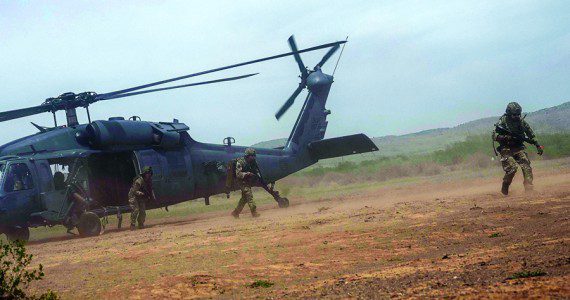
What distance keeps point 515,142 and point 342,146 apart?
247 inches

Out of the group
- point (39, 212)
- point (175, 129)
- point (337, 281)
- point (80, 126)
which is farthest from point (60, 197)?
point (337, 281)

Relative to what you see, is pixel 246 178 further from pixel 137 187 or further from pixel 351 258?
pixel 351 258

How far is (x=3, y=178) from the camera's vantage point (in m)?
13.3

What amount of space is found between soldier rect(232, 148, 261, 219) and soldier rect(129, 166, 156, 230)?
221 centimetres

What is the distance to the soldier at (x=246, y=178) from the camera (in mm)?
15727

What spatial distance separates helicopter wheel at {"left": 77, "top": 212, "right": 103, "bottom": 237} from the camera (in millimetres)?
14422

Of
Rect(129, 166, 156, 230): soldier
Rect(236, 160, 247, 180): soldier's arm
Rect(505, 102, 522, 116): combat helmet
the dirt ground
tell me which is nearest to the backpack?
Rect(236, 160, 247, 180): soldier's arm

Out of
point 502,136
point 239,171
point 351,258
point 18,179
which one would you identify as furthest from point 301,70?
point 351,258

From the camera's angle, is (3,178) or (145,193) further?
(145,193)

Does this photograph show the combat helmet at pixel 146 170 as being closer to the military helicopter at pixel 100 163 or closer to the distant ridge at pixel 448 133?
the military helicopter at pixel 100 163

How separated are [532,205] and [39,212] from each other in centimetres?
1026

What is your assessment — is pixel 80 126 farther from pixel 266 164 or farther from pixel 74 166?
pixel 266 164

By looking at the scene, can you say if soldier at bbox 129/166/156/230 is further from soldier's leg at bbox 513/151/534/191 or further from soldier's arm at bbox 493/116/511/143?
soldier's leg at bbox 513/151/534/191

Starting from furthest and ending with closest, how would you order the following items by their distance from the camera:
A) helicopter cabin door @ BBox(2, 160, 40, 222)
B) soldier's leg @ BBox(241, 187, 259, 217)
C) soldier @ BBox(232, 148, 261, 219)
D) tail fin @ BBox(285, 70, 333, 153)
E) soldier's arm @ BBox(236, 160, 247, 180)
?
tail fin @ BBox(285, 70, 333, 153), soldier's arm @ BBox(236, 160, 247, 180), soldier @ BBox(232, 148, 261, 219), soldier's leg @ BBox(241, 187, 259, 217), helicopter cabin door @ BBox(2, 160, 40, 222)
